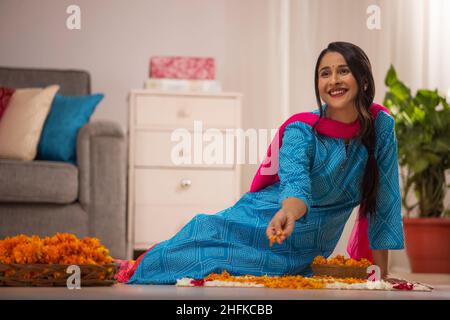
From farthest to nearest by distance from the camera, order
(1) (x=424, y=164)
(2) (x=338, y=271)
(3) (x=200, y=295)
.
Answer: (1) (x=424, y=164)
(2) (x=338, y=271)
(3) (x=200, y=295)

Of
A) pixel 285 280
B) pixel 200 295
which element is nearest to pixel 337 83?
pixel 285 280

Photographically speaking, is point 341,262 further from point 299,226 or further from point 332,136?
point 332,136

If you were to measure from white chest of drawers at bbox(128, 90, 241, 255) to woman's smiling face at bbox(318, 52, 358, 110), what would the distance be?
1.41 meters

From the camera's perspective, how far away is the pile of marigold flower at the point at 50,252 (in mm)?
1536

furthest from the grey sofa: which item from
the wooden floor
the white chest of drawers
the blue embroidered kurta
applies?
the wooden floor

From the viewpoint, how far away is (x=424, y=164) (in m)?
3.09

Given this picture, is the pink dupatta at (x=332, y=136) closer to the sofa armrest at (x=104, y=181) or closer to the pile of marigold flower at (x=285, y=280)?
the pile of marigold flower at (x=285, y=280)

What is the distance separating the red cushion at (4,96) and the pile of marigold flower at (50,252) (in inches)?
60.4

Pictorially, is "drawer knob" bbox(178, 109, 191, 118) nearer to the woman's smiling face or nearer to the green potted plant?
the green potted plant

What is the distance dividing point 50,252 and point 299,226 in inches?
21.0

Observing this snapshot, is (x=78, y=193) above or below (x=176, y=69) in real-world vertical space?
below

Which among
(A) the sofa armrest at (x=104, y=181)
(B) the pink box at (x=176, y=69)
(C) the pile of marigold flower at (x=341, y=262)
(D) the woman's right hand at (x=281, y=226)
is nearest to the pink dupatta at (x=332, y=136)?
(C) the pile of marigold flower at (x=341, y=262)

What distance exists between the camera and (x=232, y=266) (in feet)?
5.65

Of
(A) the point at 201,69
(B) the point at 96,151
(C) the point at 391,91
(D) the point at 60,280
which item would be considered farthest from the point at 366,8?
(D) the point at 60,280
